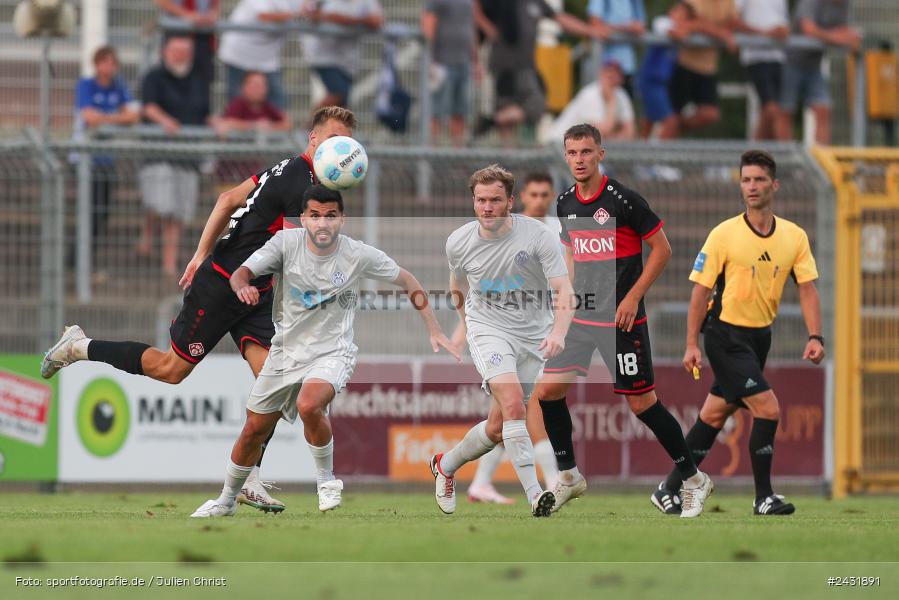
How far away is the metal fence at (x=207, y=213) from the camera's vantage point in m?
14.5

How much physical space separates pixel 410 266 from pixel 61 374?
343 cm

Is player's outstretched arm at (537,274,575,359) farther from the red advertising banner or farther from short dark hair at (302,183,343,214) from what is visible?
the red advertising banner

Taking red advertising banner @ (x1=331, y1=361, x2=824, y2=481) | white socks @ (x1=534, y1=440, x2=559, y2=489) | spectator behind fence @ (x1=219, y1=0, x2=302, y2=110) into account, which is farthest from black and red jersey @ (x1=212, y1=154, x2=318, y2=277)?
spectator behind fence @ (x1=219, y1=0, x2=302, y2=110)

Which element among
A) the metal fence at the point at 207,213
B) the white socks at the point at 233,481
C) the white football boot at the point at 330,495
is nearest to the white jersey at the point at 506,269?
the white football boot at the point at 330,495

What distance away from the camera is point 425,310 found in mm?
9953

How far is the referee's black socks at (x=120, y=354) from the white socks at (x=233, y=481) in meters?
1.15

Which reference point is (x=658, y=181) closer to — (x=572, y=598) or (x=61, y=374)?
(x=61, y=374)

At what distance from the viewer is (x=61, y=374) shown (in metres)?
14.5

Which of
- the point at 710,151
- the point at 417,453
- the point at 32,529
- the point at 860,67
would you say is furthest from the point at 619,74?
the point at 32,529

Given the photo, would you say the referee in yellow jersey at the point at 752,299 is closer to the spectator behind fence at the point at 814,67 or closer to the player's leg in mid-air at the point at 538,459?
the player's leg in mid-air at the point at 538,459

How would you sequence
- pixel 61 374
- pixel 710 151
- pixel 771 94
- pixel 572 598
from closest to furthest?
pixel 572 598, pixel 61 374, pixel 710 151, pixel 771 94

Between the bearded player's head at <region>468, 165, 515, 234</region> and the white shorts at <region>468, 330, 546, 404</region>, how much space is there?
0.70 meters

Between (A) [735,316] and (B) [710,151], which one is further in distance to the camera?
(B) [710,151]

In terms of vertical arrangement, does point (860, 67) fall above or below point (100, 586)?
above
